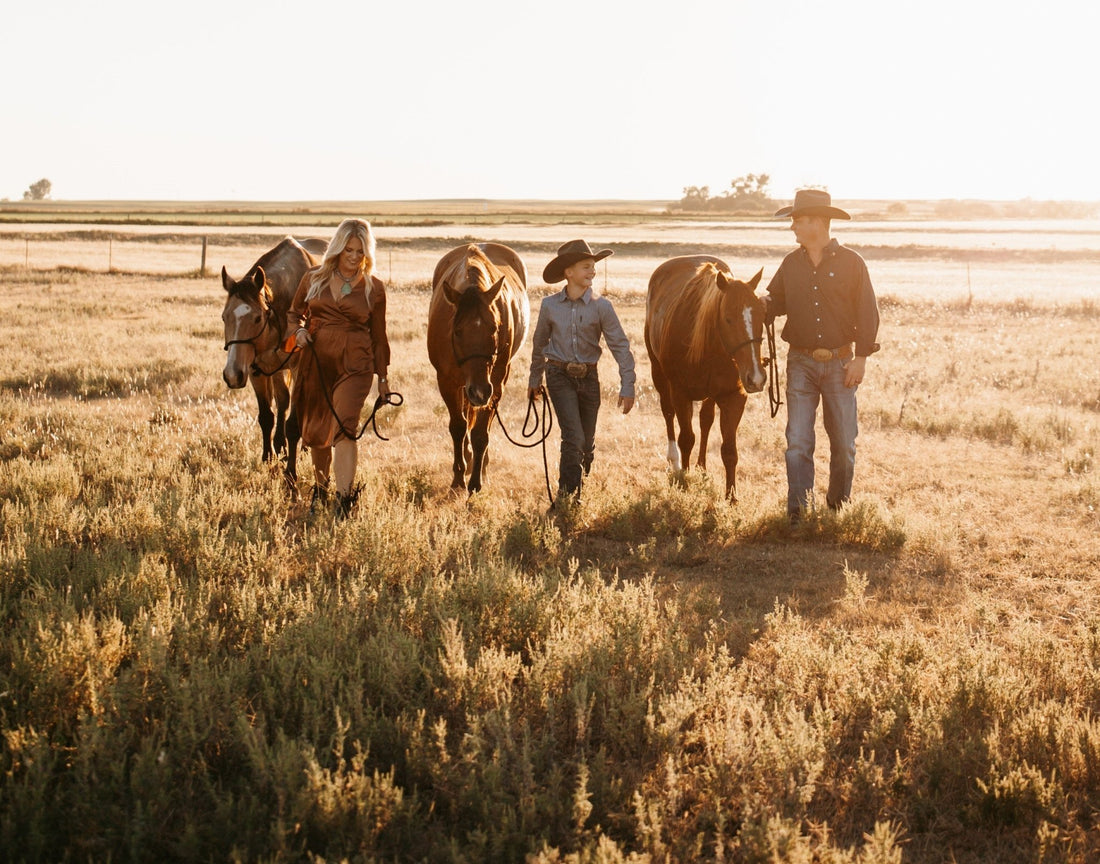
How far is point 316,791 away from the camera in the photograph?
309cm

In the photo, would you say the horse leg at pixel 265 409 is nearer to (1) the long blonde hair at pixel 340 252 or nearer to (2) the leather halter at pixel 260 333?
(2) the leather halter at pixel 260 333

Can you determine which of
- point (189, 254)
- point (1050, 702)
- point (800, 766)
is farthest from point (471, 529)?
point (189, 254)

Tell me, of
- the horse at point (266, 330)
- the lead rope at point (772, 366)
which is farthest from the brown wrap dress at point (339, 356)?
the lead rope at point (772, 366)

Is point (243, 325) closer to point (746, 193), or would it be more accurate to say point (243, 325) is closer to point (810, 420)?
point (810, 420)

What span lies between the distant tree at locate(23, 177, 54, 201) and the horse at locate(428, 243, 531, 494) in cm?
19432

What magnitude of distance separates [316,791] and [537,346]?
15.0 feet

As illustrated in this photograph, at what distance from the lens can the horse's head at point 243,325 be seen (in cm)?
695

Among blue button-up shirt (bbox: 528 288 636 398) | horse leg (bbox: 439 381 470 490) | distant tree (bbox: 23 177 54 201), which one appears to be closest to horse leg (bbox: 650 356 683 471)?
blue button-up shirt (bbox: 528 288 636 398)

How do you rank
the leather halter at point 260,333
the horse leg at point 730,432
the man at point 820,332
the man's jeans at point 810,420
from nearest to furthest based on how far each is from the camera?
the man at point 820,332
the man's jeans at point 810,420
the leather halter at point 260,333
the horse leg at point 730,432

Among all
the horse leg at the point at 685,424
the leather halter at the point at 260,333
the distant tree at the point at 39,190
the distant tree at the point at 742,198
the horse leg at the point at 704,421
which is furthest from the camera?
the distant tree at the point at 39,190

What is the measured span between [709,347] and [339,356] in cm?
300

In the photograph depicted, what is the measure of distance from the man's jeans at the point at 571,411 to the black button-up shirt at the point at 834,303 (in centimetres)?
163

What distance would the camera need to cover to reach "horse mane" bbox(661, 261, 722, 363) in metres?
7.20

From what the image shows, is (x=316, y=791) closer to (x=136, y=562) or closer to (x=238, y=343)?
(x=136, y=562)
